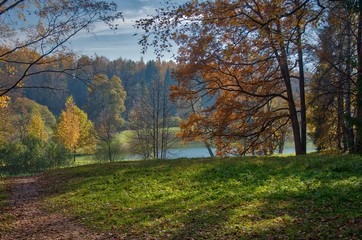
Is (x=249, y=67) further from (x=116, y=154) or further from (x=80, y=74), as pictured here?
(x=116, y=154)

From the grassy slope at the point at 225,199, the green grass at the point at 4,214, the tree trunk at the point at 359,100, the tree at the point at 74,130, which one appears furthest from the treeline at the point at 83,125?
the tree trunk at the point at 359,100

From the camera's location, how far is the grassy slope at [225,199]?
613 cm

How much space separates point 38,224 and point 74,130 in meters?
32.9

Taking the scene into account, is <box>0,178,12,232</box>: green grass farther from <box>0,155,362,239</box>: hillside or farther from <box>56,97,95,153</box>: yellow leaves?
<box>56,97,95,153</box>: yellow leaves

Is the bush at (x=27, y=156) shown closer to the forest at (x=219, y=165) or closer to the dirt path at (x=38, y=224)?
the forest at (x=219, y=165)

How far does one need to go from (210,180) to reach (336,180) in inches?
138

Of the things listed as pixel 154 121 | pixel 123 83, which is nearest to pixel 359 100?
pixel 154 121

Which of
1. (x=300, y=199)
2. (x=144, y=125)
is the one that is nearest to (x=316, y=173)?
(x=300, y=199)

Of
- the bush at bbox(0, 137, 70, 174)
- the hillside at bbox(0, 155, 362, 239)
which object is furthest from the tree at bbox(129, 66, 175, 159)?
the hillside at bbox(0, 155, 362, 239)

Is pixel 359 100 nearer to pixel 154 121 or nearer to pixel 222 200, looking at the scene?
pixel 222 200

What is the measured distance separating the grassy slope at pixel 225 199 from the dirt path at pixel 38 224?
1.15 feet

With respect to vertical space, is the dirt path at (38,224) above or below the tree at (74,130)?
below

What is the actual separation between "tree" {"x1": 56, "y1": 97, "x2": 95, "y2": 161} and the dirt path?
2765 cm

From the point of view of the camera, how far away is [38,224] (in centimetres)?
831
